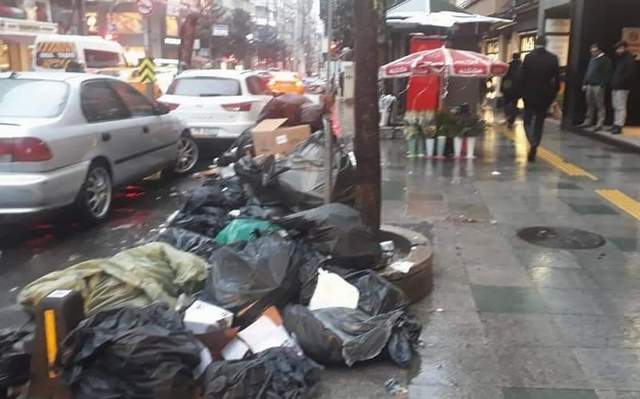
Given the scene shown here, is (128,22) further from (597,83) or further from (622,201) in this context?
(622,201)

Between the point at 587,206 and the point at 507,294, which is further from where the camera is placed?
the point at 587,206

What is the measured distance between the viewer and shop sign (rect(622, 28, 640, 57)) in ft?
49.1

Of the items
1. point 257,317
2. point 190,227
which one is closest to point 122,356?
point 257,317

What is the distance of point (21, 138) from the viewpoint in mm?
6082

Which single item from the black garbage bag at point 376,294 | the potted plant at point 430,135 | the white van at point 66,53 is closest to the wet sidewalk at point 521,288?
the black garbage bag at point 376,294

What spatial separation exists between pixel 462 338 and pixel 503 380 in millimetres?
577

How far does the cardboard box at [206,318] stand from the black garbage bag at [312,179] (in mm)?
2211

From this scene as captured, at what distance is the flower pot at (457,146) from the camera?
10.9m

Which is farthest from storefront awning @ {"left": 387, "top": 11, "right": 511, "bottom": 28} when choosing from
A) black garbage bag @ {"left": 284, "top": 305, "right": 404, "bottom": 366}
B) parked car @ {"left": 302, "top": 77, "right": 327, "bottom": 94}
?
black garbage bag @ {"left": 284, "top": 305, "right": 404, "bottom": 366}

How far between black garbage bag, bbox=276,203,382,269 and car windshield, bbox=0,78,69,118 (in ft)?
11.0

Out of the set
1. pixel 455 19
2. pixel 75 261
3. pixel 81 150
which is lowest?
pixel 75 261

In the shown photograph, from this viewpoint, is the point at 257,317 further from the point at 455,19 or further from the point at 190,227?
the point at 455,19

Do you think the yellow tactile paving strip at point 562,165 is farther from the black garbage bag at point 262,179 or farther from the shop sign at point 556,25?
the shop sign at point 556,25

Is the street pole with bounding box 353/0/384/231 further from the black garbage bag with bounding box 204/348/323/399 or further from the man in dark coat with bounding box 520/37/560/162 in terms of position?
the man in dark coat with bounding box 520/37/560/162
